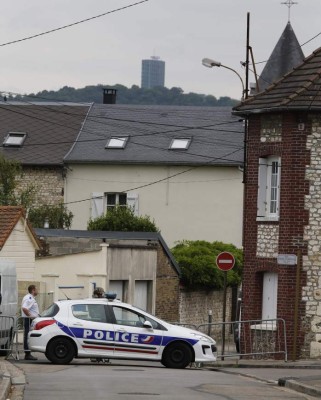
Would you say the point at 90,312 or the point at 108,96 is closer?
the point at 90,312

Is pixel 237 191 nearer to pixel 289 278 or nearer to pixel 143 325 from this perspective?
pixel 289 278

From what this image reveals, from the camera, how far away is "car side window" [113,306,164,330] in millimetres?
28422

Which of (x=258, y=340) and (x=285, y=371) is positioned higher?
(x=258, y=340)

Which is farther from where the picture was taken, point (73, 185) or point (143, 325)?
point (73, 185)

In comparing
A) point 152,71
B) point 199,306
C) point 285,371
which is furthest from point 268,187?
point 152,71

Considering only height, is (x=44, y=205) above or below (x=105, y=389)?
above

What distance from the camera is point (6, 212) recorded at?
39969mm

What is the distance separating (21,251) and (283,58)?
2634cm

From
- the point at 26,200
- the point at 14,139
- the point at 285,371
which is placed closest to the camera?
the point at 285,371

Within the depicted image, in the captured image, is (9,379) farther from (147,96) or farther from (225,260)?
(147,96)

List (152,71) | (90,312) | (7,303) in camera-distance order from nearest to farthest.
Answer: (90,312) < (7,303) < (152,71)

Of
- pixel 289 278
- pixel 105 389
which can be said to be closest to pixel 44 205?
pixel 289 278

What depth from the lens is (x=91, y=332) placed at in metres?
28.1

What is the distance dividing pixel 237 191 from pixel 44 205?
882cm
